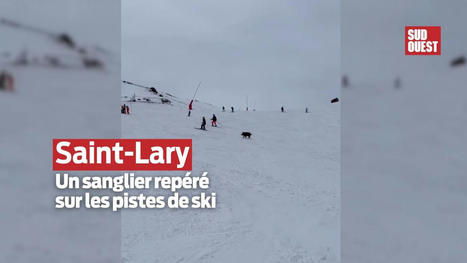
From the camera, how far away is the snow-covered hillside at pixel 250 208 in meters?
8.22

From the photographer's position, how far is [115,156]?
10.3 m

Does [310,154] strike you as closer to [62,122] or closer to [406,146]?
[406,146]

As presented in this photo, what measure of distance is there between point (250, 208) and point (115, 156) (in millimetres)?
4209

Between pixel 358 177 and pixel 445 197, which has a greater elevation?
pixel 358 177

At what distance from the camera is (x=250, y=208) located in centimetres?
1054

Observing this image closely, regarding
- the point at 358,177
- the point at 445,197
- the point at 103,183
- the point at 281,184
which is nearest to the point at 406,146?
the point at 445,197

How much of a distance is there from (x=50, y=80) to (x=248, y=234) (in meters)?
5.80

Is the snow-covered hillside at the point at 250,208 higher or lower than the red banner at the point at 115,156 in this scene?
lower

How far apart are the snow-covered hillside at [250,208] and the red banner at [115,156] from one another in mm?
1011

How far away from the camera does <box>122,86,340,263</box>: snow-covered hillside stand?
27.0ft

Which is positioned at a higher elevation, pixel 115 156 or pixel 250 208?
pixel 115 156

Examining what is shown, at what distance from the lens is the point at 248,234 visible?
8.97 meters

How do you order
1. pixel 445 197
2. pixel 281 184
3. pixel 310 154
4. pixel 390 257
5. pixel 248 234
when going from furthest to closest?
pixel 310 154
pixel 281 184
pixel 445 197
pixel 248 234
pixel 390 257

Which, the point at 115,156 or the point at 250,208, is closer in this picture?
the point at 115,156
